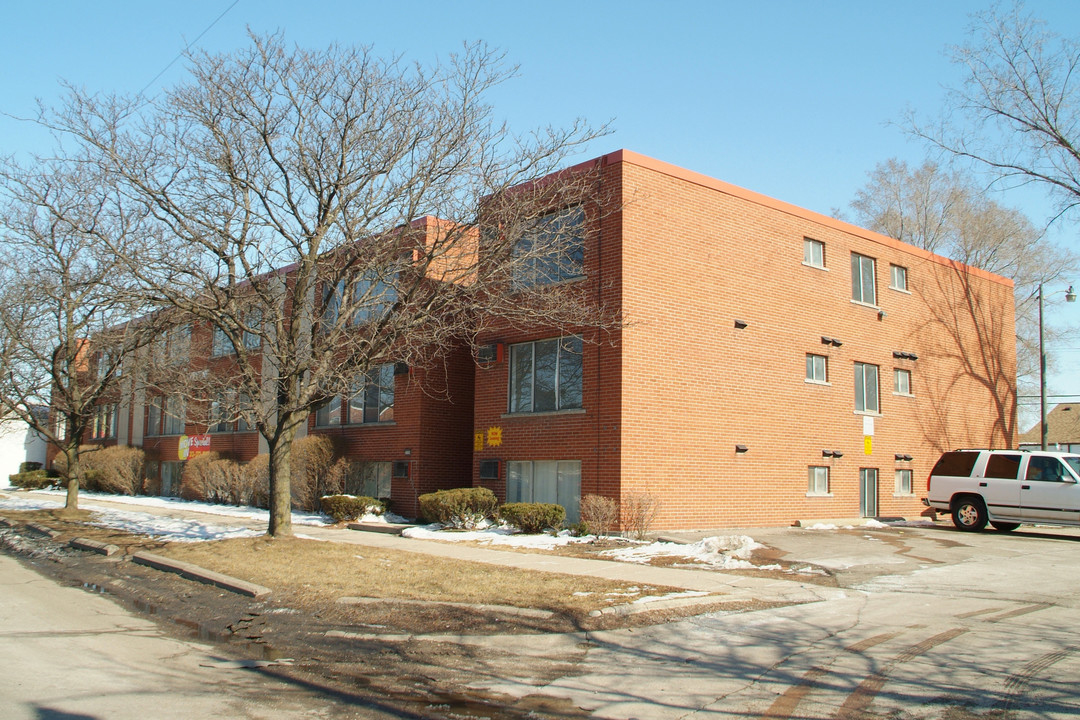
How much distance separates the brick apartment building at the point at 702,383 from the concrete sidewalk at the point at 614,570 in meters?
3.22

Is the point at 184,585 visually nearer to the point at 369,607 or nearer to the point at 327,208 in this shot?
the point at 369,607

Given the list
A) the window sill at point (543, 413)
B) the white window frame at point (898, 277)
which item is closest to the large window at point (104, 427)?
the window sill at point (543, 413)

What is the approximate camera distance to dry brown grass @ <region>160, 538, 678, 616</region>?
1030 centimetres

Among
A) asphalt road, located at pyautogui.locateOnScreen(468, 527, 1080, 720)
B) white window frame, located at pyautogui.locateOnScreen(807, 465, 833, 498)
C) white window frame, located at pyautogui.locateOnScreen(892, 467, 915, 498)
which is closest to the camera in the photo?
asphalt road, located at pyautogui.locateOnScreen(468, 527, 1080, 720)

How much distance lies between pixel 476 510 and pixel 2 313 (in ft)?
42.8

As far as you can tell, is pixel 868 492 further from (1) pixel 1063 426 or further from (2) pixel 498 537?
(1) pixel 1063 426

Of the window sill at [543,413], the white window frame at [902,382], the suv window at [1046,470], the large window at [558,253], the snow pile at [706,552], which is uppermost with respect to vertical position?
the large window at [558,253]

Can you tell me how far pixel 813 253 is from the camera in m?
22.4

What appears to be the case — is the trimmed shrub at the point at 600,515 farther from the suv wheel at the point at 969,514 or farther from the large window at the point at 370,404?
the suv wheel at the point at 969,514

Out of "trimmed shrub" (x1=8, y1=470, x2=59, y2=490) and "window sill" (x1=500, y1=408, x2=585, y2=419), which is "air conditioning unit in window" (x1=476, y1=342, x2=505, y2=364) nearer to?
"window sill" (x1=500, y1=408, x2=585, y2=419)

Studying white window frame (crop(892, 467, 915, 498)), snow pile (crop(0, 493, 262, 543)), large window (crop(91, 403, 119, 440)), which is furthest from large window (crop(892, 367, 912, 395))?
large window (crop(91, 403, 119, 440))

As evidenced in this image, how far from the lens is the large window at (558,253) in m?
17.1

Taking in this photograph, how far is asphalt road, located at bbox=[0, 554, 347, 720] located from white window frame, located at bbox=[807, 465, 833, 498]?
16069 mm

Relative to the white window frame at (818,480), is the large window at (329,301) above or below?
above
